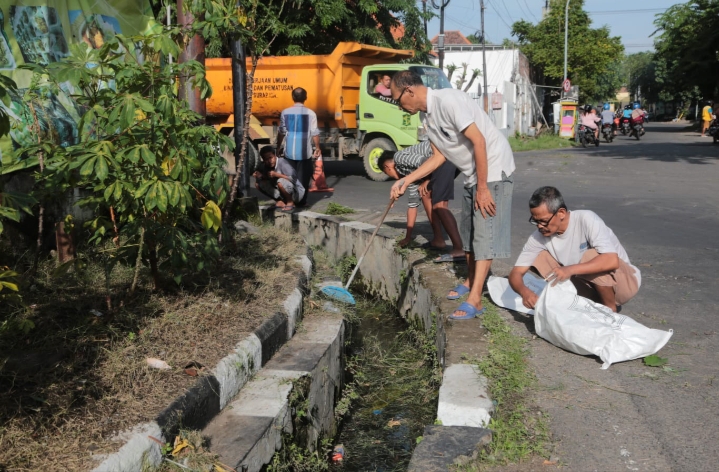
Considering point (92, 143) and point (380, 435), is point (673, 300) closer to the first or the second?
point (380, 435)

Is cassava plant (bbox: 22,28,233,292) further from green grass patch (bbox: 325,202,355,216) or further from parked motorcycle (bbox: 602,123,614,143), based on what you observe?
parked motorcycle (bbox: 602,123,614,143)

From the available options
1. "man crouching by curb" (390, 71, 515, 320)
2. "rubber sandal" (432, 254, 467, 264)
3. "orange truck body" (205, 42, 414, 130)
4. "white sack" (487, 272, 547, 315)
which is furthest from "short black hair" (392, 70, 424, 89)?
"orange truck body" (205, 42, 414, 130)

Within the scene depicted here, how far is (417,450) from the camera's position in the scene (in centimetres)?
297

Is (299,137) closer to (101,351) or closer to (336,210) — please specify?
(336,210)

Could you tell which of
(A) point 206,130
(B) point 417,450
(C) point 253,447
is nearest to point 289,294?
(A) point 206,130

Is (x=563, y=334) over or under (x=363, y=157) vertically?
under

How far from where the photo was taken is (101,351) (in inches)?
140

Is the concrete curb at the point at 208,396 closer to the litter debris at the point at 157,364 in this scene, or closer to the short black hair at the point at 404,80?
the litter debris at the point at 157,364

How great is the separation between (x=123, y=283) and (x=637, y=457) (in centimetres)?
326

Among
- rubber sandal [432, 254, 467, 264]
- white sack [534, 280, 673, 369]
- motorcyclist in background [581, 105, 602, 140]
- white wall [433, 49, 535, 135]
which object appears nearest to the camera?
white sack [534, 280, 673, 369]

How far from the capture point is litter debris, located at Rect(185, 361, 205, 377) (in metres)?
3.47

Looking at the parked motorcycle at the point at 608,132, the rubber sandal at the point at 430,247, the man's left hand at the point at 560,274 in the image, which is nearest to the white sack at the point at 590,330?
the man's left hand at the point at 560,274

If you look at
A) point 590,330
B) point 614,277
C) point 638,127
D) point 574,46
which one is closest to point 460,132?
point 614,277

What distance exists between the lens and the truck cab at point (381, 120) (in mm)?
13555
